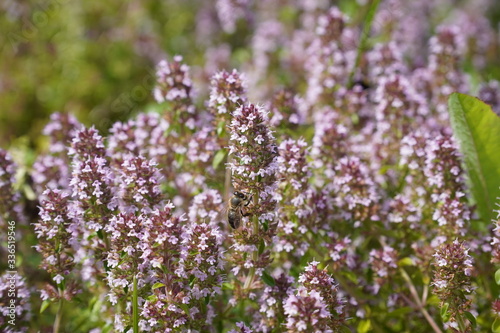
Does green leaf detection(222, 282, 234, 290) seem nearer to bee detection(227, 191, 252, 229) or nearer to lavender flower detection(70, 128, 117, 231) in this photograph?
bee detection(227, 191, 252, 229)


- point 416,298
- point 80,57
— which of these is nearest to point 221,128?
point 416,298

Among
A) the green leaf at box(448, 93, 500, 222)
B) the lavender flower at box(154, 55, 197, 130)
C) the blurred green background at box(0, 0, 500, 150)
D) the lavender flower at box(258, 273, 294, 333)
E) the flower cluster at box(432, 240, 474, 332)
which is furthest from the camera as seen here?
the blurred green background at box(0, 0, 500, 150)

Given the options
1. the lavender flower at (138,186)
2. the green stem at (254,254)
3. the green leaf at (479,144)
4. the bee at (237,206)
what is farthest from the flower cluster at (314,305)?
the green leaf at (479,144)

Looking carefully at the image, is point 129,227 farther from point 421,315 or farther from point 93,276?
point 421,315

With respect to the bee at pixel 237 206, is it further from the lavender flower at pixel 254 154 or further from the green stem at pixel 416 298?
the green stem at pixel 416 298

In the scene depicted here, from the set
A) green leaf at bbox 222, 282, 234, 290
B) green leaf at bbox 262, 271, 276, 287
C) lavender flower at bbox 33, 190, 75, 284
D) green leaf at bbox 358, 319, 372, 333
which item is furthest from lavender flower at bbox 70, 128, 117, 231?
green leaf at bbox 358, 319, 372, 333

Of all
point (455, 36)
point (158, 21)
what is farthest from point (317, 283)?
point (158, 21)
